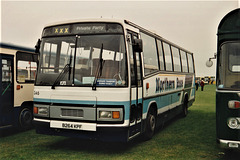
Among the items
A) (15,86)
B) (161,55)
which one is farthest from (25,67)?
(161,55)

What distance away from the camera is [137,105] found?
7.19m

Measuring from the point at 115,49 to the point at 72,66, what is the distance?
108cm

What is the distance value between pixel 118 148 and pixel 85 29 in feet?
10.0

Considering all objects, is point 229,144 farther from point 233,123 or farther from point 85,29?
point 85,29

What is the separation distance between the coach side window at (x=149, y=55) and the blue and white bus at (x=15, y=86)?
422 centimetres

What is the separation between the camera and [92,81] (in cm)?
666

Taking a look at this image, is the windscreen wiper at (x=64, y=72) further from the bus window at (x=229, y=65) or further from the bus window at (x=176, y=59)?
the bus window at (x=176, y=59)

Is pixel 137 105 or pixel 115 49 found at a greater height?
pixel 115 49

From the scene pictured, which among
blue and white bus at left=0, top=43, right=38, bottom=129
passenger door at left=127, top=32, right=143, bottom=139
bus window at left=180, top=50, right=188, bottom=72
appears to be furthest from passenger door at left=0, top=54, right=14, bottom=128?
bus window at left=180, top=50, right=188, bottom=72

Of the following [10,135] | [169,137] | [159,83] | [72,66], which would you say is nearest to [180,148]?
[169,137]

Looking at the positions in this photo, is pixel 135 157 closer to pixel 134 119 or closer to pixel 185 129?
pixel 134 119

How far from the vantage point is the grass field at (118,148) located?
21.9 feet

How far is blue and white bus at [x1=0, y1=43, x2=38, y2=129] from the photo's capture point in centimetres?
910

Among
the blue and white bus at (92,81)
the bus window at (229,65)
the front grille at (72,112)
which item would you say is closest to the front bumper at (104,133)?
the blue and white bus at (92,81)
